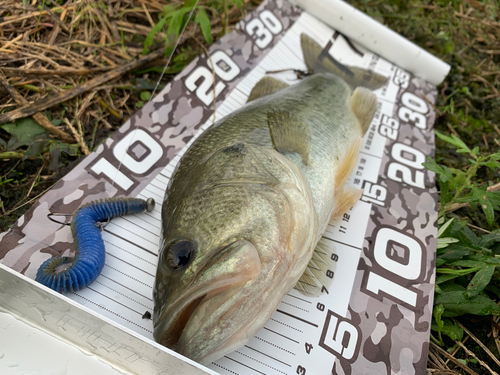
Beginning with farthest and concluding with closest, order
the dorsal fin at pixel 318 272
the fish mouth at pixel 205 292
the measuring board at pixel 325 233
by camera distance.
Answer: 1. the dorsal fin at pixel 318 272
2. the measuring board at pixel 325 233
3. the fish mouth at pixel 205 292

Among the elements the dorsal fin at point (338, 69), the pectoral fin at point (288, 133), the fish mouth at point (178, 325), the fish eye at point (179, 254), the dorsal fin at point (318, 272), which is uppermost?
the dorsal fin at point (338, 69)

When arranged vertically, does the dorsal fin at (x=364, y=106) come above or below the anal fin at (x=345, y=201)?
above

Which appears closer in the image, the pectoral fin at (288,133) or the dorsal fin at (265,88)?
the pectoral fin at (288,133)

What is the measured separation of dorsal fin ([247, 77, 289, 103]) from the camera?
2.67 metres

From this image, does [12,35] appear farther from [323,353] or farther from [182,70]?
[323,353]

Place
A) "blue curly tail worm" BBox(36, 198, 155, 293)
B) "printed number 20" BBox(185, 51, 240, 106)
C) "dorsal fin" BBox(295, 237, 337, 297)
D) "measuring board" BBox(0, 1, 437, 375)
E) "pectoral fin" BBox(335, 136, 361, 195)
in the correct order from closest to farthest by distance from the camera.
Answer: "blue curly tail worm" BBox(36, 198, 155, 293), "measuring board" BBox(0, 1, 437, 375), "dorsal fin" BBox(295, 237, 337, 297), "pectoral fin" BBox(335, 136, 361, 195), "printed number 20" BBox(185, 51, 240, 106)

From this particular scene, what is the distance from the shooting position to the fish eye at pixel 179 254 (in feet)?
4.63

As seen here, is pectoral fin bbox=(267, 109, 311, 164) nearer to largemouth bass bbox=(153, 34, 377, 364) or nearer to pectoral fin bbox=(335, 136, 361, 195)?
largemouth bass bbox=(153, 34, 377, 364)

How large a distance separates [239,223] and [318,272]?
84 centimetres

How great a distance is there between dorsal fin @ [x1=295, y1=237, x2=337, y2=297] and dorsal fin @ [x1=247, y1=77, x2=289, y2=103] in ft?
3.91

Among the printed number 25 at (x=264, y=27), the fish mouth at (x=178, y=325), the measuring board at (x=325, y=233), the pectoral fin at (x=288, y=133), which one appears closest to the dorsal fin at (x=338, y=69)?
the measuring board at (x=325, y=233)

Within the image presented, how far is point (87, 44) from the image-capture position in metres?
2.84

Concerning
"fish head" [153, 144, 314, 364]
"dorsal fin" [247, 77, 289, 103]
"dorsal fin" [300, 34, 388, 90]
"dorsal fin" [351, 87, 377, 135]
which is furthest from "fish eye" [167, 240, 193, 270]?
"dorsal fin" [300, 34, 388, 90]

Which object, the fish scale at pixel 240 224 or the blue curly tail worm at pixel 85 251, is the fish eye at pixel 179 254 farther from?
the blue curly tail worm at pixel 85 251
